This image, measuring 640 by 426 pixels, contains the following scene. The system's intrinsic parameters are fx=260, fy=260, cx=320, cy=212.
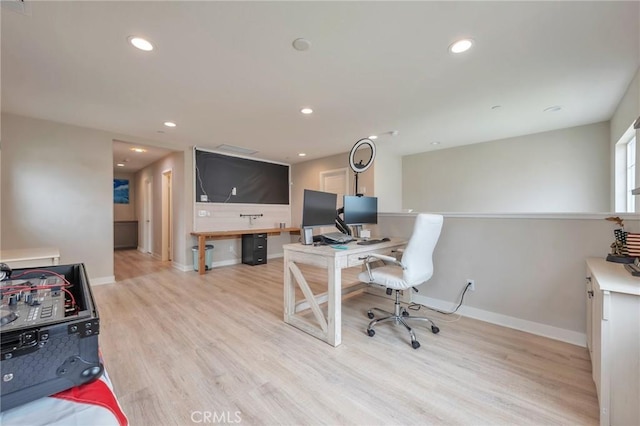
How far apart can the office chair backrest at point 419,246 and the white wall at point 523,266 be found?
73 cm

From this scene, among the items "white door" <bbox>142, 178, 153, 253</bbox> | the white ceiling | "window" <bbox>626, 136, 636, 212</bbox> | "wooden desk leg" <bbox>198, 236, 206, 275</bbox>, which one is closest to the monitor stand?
the white ceiling

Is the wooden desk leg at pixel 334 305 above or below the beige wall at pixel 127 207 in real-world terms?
below

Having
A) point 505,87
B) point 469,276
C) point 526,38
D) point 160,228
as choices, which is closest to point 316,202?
point 469,276

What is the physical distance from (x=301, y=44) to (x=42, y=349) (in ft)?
7.22

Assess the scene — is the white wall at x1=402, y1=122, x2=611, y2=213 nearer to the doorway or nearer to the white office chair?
the white office chair

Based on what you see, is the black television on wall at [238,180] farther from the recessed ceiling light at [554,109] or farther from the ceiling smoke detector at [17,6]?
the recessed ceiling light at [554,109]

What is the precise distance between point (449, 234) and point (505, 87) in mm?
1642

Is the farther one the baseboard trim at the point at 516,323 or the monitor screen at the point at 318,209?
the monitor screen at the point at 318,209

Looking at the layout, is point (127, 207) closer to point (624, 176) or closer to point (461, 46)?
point (461, 46)

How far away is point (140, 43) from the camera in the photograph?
1989 millimetres

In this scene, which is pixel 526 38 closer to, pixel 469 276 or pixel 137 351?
pixel 469 276

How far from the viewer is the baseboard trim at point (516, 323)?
2253 mm

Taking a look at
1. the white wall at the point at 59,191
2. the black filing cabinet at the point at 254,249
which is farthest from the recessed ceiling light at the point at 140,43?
the black filing cabinet at the point at 254,249

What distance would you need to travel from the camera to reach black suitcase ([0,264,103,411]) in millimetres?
576
